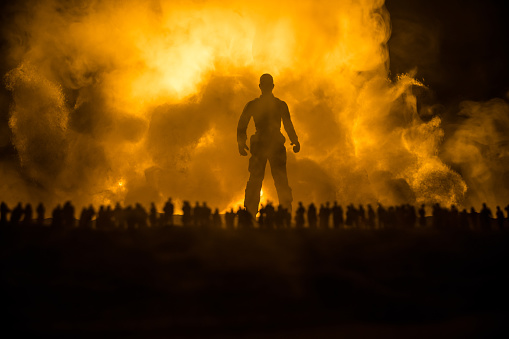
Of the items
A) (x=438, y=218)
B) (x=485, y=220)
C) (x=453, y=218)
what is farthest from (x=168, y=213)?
(x=485, y=220)

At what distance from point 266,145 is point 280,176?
112 centimetres

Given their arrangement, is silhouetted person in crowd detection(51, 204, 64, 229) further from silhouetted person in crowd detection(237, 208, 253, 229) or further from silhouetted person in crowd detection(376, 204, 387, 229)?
silhouetted person in crowd detection(376, 204, 387, 229)

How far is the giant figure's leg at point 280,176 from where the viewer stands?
48.8ft

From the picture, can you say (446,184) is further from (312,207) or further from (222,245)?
(222,245)

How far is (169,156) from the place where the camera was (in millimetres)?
22297

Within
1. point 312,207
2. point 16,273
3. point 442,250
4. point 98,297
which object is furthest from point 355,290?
point 16,273

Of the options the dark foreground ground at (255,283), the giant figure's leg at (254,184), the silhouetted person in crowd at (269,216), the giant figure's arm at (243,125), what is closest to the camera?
the dark foreground ground at (255,283)

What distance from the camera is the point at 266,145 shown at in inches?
595

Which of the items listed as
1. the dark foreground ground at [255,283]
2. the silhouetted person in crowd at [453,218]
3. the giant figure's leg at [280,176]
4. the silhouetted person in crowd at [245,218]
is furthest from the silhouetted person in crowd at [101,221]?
the silhouetted person in crowd at [453,218]

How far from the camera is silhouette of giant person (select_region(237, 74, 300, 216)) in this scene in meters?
14.8

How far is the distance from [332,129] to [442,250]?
13.6 metres

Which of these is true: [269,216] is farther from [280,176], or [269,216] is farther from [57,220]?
[57,220]

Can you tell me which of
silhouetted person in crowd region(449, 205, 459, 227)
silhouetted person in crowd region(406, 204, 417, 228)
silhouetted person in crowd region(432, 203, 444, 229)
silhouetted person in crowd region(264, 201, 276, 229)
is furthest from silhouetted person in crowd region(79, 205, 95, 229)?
silhouetted person in crowd region(449, 205, 459, 227)

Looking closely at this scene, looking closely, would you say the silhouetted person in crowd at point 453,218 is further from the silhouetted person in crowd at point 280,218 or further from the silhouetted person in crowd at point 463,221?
the silhouetted person in crowd at point 280,218
